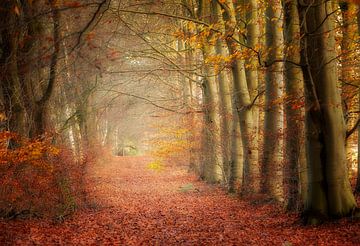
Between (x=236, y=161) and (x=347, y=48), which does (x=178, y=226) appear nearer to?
(x=236, y=161)

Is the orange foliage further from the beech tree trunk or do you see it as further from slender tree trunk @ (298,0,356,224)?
the beech tree trunk

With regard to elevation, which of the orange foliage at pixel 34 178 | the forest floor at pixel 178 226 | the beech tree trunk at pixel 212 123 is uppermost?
the beech tree trunk at pixel 212 123

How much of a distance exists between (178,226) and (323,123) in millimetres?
4354

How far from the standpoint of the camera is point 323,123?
7730mm

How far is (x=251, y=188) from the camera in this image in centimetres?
1312

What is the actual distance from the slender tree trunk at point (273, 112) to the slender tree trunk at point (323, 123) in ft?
9.34

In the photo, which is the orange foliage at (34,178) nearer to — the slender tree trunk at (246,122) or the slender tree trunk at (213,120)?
the slender tree trunk at (246,122)

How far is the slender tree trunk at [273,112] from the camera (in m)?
11.0

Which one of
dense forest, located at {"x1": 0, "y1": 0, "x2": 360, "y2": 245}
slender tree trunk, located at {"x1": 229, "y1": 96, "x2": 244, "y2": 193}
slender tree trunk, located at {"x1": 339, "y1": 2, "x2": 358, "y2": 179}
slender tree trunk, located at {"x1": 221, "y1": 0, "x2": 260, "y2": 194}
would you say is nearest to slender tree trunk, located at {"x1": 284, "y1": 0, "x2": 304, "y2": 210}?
dense forest, located at {"x1": 0, "y1": 0, "x2": 360, "y2": 245}

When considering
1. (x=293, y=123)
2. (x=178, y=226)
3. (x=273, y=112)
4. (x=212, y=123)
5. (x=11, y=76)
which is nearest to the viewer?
(x=178, y=226)

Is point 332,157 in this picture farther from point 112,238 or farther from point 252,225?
point 112,238

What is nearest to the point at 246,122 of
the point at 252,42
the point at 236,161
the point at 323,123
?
the point at 236,161

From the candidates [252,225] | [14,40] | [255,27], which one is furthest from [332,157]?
[14,40]

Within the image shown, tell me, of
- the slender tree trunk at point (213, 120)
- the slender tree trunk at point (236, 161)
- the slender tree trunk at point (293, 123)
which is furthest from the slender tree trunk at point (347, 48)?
the slender tree trunk at point (213, 120)
